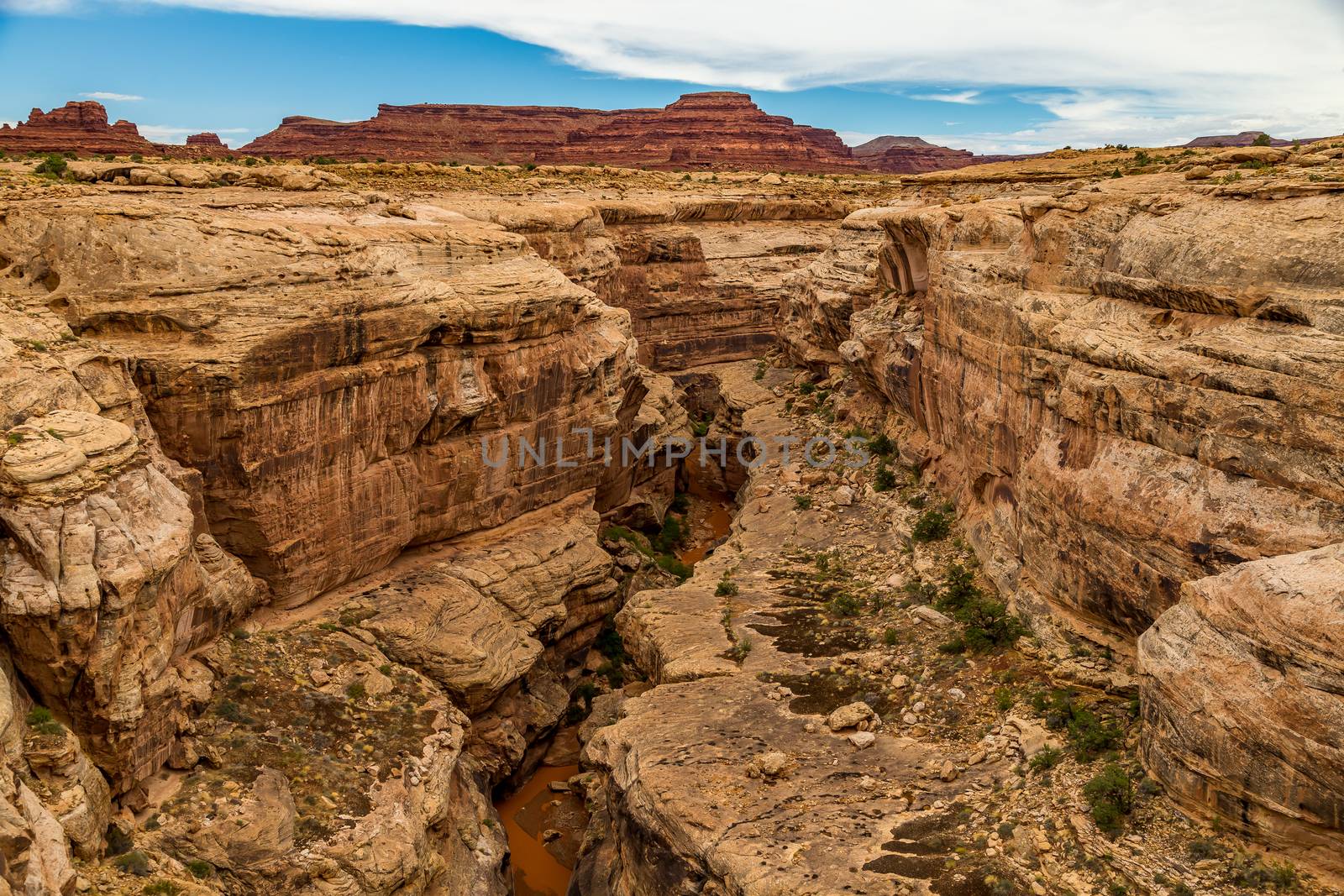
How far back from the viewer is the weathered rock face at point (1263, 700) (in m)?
14.1

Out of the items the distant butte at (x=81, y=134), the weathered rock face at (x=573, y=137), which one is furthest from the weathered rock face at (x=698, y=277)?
the weathered rock face at (x=573, y=137)

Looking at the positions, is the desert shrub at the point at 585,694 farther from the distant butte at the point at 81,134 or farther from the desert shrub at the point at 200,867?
the distant butte at the point at 81,134

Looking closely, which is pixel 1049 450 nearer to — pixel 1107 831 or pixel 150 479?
pixel 1107 831

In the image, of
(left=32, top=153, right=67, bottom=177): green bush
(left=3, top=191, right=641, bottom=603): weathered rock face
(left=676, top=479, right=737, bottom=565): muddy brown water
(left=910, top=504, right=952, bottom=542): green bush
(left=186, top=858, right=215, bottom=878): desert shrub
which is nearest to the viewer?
(left=186, top=858, right=215, bottom=878): desert shrub

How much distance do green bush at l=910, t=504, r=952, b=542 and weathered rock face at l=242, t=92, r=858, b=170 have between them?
258 ft

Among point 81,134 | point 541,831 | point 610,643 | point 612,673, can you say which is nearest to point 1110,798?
point 541,831

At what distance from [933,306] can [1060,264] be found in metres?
7.21

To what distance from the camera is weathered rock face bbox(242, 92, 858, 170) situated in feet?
332

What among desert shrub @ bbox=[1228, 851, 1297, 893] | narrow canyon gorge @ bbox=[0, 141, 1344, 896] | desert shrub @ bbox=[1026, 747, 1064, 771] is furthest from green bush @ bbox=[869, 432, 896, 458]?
desert shrub @ bbox=[1228, 851, 1297, 893]

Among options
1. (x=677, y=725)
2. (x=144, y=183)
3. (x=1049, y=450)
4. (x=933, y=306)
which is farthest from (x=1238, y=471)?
(x=144, y=183)

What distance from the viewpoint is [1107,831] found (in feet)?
54.6

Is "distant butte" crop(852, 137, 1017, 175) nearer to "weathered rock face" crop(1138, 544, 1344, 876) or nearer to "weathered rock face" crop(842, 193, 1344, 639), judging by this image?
"weathered rock face" crop(842, 193, 1344, 639)

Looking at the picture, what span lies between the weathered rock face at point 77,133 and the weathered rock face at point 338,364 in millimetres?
44879

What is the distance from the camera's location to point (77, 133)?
67562mm
